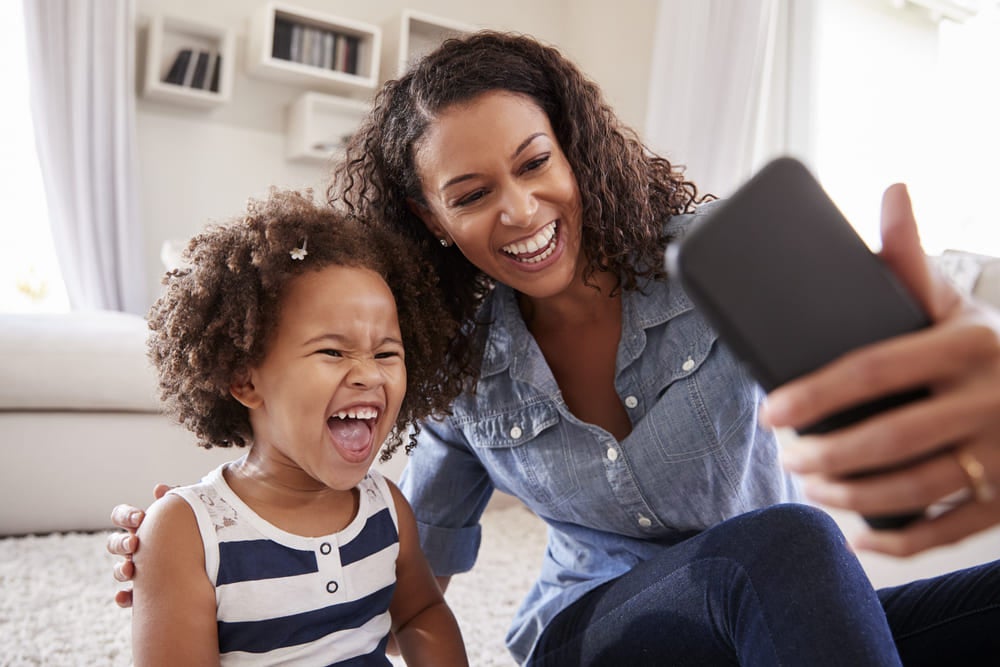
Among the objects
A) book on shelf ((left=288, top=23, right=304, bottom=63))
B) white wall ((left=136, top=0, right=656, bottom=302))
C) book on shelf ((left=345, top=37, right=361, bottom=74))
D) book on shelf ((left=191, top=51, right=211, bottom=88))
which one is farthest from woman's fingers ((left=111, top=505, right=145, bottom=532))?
book on shelf ((left=345, top=37, right=361, bottom=74))

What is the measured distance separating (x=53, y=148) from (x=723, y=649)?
3.35 m

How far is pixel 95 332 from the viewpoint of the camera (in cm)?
225

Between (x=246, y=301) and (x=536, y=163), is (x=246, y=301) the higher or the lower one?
the lower one

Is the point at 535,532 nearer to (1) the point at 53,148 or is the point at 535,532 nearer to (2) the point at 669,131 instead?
(2) the point at 669,131

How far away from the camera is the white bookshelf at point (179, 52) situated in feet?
11.4

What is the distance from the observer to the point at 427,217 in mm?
1282

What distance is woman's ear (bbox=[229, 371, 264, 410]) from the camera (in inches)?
40.9

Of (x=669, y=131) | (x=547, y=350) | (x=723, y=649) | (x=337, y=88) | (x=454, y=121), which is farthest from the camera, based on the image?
(x=337, y=88)

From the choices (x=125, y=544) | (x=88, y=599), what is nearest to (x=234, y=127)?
(x=88, y=599)

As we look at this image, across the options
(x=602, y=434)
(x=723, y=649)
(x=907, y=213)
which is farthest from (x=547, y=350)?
(x=907, y=213)

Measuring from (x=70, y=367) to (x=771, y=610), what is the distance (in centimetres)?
190

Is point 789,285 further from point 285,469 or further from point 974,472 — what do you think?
point 285,469

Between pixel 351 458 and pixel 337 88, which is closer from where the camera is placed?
pixel 351 458

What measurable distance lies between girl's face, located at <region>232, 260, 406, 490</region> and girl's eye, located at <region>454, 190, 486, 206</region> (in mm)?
187
